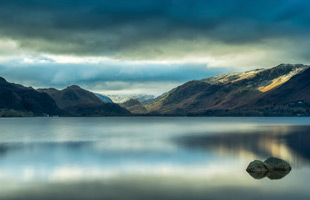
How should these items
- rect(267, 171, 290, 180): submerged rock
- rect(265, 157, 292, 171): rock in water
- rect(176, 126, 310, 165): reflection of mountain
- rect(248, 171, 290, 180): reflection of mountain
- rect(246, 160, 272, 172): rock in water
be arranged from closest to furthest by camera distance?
rect(267, 171, 290, 180): submerged rock
rect(248, 171, 290, 180): reflection of mountain
rect(246, 160, 272, 172): rock in water
rect(265, 157, 292, 171): rock in water
rect(176, 126, 310, 165): reflection of mountain

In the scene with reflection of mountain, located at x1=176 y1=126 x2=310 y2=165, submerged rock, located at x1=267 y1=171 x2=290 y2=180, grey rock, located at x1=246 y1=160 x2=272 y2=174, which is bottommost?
reflection of mountain, located at x1=176 y1=126 x2=310 y2=165

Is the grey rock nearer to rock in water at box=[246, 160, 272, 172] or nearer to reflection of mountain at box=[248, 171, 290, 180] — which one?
rock in water at box=[246, 160, 272, 172]

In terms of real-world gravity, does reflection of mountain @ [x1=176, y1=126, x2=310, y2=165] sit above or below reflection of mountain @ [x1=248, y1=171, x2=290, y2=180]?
below

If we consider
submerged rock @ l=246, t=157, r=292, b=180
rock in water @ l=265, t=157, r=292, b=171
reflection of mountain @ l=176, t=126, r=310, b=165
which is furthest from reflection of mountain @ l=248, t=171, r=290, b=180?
reflection of mountain @ l=176, t=126, r=310, b=165

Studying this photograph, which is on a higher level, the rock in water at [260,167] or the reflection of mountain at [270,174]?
the rock in water at [260,167]

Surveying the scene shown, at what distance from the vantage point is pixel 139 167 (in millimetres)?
40531

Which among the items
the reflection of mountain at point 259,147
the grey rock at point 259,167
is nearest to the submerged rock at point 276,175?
the grey rock at point 259,167

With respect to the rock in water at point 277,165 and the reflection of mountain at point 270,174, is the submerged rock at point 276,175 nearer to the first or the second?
the reflection of mountain at point 270,174

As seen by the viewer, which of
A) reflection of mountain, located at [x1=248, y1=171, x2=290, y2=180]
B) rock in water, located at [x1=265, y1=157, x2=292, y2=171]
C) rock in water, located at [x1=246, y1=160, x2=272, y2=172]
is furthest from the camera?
rock in water, located at [x1=265, y1=157, x2=292, y2=171]

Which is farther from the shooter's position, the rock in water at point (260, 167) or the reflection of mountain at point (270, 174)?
the rock in water at point (260, 167)

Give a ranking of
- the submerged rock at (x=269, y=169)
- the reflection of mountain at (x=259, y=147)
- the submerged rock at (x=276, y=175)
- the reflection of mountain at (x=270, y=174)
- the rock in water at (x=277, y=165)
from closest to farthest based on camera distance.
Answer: the submerged rock at (x=276, y=175) → the reflection of mountain at (x=270, y=174) → the submerged rock at (x=269, y=169) → the rock in water at (x=277, y=165) → the reflection of mountain at (x=259, y=147)

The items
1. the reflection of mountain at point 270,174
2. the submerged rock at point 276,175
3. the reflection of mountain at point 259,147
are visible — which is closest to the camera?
the submerged rock at point 276,175

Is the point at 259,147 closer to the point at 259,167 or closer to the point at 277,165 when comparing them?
the point at 277,165

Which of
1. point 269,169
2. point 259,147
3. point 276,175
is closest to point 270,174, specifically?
point 276,175
